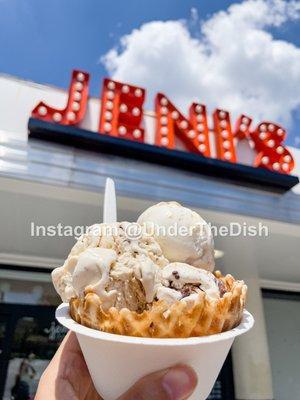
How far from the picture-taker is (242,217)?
4164 millimetres

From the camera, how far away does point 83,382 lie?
1397 millimetres

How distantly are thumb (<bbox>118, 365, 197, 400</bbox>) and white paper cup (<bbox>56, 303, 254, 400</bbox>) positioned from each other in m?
0.02

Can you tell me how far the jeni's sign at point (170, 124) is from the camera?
402 centimetres

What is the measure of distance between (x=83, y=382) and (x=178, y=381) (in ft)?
2.13

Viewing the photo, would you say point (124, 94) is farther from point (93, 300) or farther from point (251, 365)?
point (251, 365)

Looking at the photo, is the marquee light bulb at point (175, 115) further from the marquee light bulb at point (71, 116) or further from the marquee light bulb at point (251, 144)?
the marquee light bulb at point (71, 116)

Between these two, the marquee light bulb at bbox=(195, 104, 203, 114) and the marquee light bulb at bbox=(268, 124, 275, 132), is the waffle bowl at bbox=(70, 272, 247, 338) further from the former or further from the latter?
the marquee light bulb at bbox=(268, 124, 275, 132)

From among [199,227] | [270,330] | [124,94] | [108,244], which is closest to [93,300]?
[108,244]

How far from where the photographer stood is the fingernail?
0.94 metres

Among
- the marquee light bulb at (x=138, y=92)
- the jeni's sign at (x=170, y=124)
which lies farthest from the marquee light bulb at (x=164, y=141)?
the marquee light bulb at (x=138, y=92)

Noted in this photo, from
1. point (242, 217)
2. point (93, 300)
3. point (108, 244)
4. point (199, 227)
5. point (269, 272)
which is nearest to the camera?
point (93, 300)

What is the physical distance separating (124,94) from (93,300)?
3.93 metres

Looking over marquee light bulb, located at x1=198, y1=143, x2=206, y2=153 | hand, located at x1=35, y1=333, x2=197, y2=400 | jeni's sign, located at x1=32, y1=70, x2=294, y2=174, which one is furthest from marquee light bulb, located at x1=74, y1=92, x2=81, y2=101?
hand, located at x1=35, y1=333, x2=197, y2=400

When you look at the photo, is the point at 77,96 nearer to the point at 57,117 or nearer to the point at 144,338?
the point at 57,117
